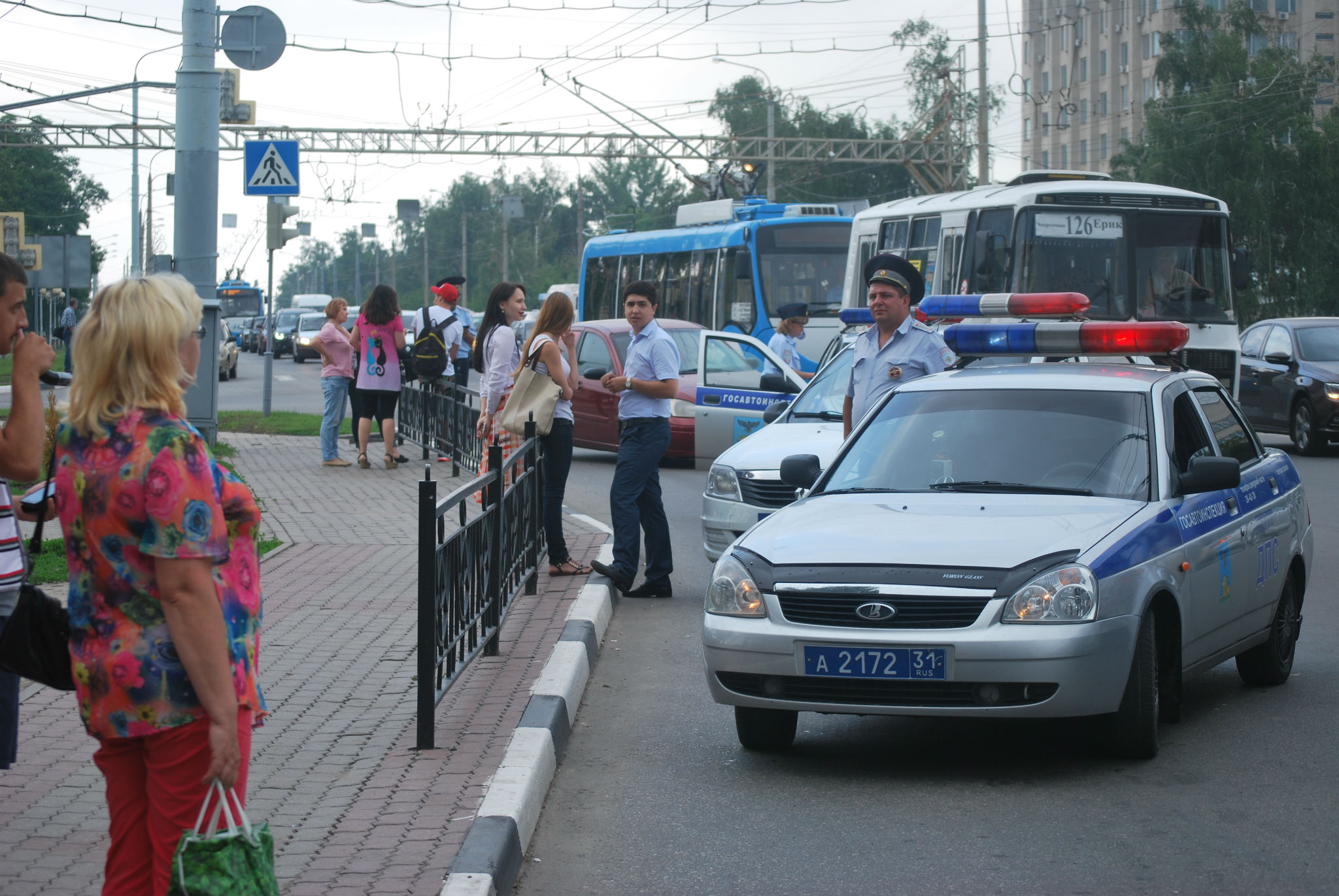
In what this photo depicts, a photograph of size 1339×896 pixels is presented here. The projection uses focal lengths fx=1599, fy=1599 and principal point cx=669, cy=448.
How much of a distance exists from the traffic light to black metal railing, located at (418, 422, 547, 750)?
14469 mm

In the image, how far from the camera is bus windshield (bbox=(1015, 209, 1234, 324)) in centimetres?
1777

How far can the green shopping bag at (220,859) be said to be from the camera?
3.06 meters

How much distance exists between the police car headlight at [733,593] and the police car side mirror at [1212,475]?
5.92 feet

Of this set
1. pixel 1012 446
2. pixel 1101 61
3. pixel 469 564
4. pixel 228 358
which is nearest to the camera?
pixel 1012 446

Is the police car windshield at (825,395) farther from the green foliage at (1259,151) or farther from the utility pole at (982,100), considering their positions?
the green foliage at (1259,151)

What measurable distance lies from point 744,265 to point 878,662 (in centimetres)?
2054

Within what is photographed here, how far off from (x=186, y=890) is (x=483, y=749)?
2848mm

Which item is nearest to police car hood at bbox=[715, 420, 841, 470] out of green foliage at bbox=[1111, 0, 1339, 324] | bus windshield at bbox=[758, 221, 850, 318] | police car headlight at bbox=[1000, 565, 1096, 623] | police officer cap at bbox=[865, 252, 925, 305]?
police officer cap at bbox=[865, 252, 925, 305]

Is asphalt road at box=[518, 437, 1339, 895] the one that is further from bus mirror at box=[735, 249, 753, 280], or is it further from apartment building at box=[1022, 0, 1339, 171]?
apartment building at box=[1022, 0, 1339, 171]

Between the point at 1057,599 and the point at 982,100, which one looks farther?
the point at 982,100

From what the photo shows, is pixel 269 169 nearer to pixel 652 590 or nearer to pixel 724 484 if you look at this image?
pixel 724 484

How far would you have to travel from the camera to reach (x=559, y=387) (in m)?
9.84

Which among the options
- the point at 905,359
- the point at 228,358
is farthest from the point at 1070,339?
the point at 228,358

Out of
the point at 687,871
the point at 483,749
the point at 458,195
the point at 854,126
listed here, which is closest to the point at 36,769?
the point at 483,749
